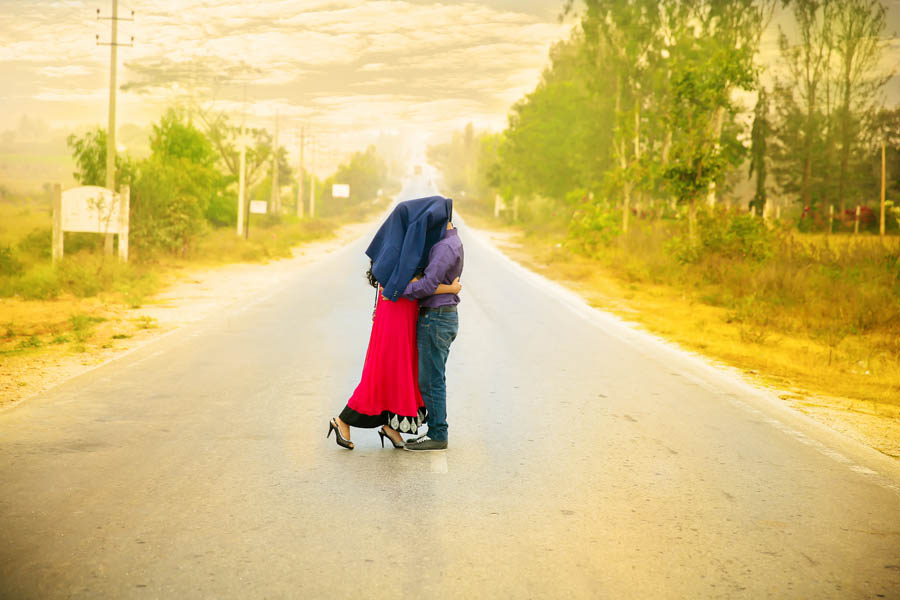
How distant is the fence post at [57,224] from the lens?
20125mm

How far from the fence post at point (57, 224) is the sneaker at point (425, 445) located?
52.3 ft

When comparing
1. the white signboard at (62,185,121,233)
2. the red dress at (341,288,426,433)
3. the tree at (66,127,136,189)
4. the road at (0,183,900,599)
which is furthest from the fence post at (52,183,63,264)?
the red dress at (341,288,426,433)

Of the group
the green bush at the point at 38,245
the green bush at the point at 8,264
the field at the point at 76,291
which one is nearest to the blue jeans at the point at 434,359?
the field at the point at 76,291

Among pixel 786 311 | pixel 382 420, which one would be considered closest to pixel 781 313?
pixel 786 311

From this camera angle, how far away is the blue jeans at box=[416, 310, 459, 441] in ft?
21.0

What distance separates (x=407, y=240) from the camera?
20.2 ft

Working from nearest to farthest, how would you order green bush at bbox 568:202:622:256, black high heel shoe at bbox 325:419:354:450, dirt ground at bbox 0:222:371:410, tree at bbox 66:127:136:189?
black high heel shoe at bbox 325:419:354:450 → dirt ground at bbox 0:222:371:410 → tree at bbox 66:127:136:189 → green bush at bbox 568:202:622:256

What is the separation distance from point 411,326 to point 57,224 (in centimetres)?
1640

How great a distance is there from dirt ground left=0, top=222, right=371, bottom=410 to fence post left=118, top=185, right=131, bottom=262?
1475 millimetres

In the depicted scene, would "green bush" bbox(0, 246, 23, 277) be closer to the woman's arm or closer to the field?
the field

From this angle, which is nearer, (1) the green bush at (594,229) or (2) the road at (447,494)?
(2) the road at (447,494)

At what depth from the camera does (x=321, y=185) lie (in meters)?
123

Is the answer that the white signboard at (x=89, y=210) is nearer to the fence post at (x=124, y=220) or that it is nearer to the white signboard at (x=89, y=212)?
the white signboard at (x=89, y=212)

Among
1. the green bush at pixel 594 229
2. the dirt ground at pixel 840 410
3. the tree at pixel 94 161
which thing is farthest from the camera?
the green bush at pixel 594 229
